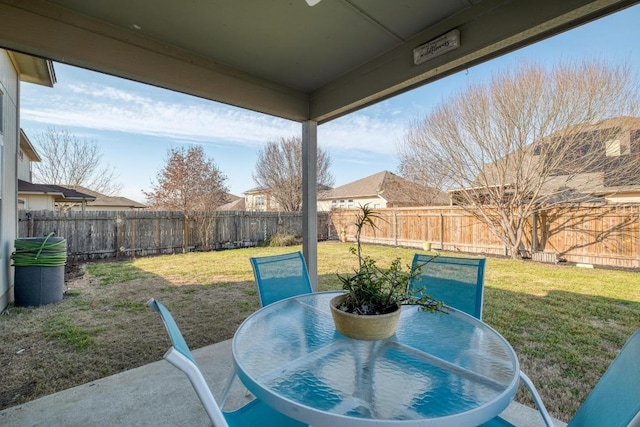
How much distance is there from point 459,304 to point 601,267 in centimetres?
624

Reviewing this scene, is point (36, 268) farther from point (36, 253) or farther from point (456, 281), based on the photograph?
point (456, 281)

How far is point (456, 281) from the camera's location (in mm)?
1925

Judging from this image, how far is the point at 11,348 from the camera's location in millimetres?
2754

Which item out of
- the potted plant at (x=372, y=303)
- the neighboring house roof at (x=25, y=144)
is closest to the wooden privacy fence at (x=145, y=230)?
the neighboring house roof at (x=25, y=144)

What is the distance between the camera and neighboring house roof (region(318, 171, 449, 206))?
10203 millimetres

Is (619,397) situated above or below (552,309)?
above

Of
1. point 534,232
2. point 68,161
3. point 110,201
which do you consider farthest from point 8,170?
point 110,201

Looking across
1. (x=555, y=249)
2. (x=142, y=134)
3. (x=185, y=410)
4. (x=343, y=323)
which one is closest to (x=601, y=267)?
(x=555, y=249)

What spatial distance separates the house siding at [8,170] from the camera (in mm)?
3504

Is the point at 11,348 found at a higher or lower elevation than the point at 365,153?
lower

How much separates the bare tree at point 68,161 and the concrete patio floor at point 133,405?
12.9m

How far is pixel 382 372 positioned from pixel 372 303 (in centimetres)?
30

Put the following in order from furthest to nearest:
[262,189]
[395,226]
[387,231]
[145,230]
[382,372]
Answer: [262,189], [387,231], [395,226], [145,230], [382,372]

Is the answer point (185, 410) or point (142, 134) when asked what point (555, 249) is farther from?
point (142, 134)
